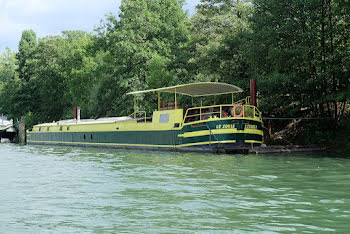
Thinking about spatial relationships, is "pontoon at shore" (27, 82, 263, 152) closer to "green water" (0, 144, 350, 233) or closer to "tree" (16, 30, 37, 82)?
"green water" (0, 144, 350, 233)

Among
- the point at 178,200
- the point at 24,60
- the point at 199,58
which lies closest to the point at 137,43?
the point at 199,58

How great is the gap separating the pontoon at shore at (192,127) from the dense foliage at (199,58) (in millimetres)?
2480

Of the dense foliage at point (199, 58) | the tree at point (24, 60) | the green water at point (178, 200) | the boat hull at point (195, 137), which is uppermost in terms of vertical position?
the tree at point (24, 60)

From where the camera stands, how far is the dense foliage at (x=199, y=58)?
2408 centimetres

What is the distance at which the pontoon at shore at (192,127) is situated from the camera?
22422 mm

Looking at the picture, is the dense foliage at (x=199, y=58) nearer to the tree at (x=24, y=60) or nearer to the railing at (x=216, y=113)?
the tree at (x=24, y=60)

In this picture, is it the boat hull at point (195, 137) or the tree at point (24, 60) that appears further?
the tree at point (24, 60)

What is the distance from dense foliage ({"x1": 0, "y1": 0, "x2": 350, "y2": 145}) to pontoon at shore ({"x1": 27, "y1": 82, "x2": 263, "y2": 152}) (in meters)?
2.48

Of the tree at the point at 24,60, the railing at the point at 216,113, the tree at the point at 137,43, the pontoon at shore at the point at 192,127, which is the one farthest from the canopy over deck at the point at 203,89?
the tree at the point at 24,60

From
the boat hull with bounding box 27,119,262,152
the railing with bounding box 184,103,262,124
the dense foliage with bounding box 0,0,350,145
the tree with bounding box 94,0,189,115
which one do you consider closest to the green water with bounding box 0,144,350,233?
the boat hull with bounding box 27,119,262,152

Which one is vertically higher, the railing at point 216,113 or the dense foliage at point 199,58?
the dense foliage at point 199,58

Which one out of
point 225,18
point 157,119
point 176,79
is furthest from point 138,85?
point 157,119

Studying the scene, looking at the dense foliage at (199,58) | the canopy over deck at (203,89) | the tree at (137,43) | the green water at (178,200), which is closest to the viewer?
the green water at (178,200)

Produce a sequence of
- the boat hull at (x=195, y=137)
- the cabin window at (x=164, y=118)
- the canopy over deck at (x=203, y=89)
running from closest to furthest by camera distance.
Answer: the boat hull at (x=195, y=137) < the canopy over deck at (x=203, y=89) < the cabin window at (x=164, y=118)
